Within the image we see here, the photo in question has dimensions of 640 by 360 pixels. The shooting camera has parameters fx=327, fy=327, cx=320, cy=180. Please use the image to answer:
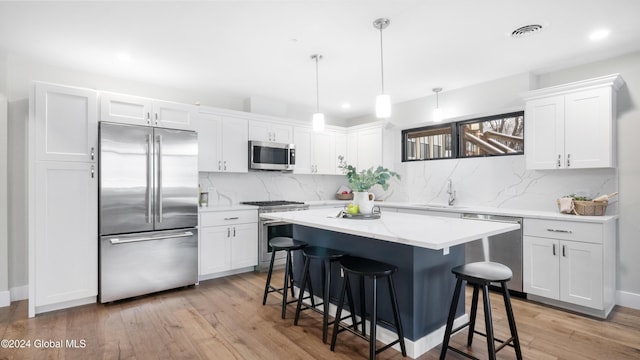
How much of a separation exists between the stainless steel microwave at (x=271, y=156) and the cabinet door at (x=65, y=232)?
193cm

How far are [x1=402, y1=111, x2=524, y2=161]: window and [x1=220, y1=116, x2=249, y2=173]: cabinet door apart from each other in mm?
2558

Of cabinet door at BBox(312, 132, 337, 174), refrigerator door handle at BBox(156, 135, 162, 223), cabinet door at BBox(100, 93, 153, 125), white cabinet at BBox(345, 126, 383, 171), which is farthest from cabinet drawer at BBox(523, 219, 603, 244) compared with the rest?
cabinet door at BBox(100, 93, 153, 125)

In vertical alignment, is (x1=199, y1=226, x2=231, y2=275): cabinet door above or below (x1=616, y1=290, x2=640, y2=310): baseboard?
above

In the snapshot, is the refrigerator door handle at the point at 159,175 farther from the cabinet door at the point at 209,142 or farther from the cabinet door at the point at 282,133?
the cabinet door at the point at 282,133

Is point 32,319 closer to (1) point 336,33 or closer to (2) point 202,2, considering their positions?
(2) point 202,2

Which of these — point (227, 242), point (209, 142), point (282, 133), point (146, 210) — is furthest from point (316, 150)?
point (146, 210)

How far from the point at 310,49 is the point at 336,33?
0.41 m

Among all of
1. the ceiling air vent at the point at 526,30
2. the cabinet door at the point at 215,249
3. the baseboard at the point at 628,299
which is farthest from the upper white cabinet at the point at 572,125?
the cabinet door at the point at 215,249

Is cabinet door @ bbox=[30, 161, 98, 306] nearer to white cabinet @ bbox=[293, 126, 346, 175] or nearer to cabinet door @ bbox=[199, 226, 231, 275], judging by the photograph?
cabinet door @ bbox=[199, 226, 231, 275]

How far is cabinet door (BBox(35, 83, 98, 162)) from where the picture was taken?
9.95 ft

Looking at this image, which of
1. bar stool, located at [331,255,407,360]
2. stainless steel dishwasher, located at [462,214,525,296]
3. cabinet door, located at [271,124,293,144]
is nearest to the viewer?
bar stool, located at [331,255,407,360]

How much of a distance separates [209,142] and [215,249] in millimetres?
1393

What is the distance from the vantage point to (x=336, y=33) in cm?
285

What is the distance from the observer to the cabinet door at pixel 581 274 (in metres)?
2.95
